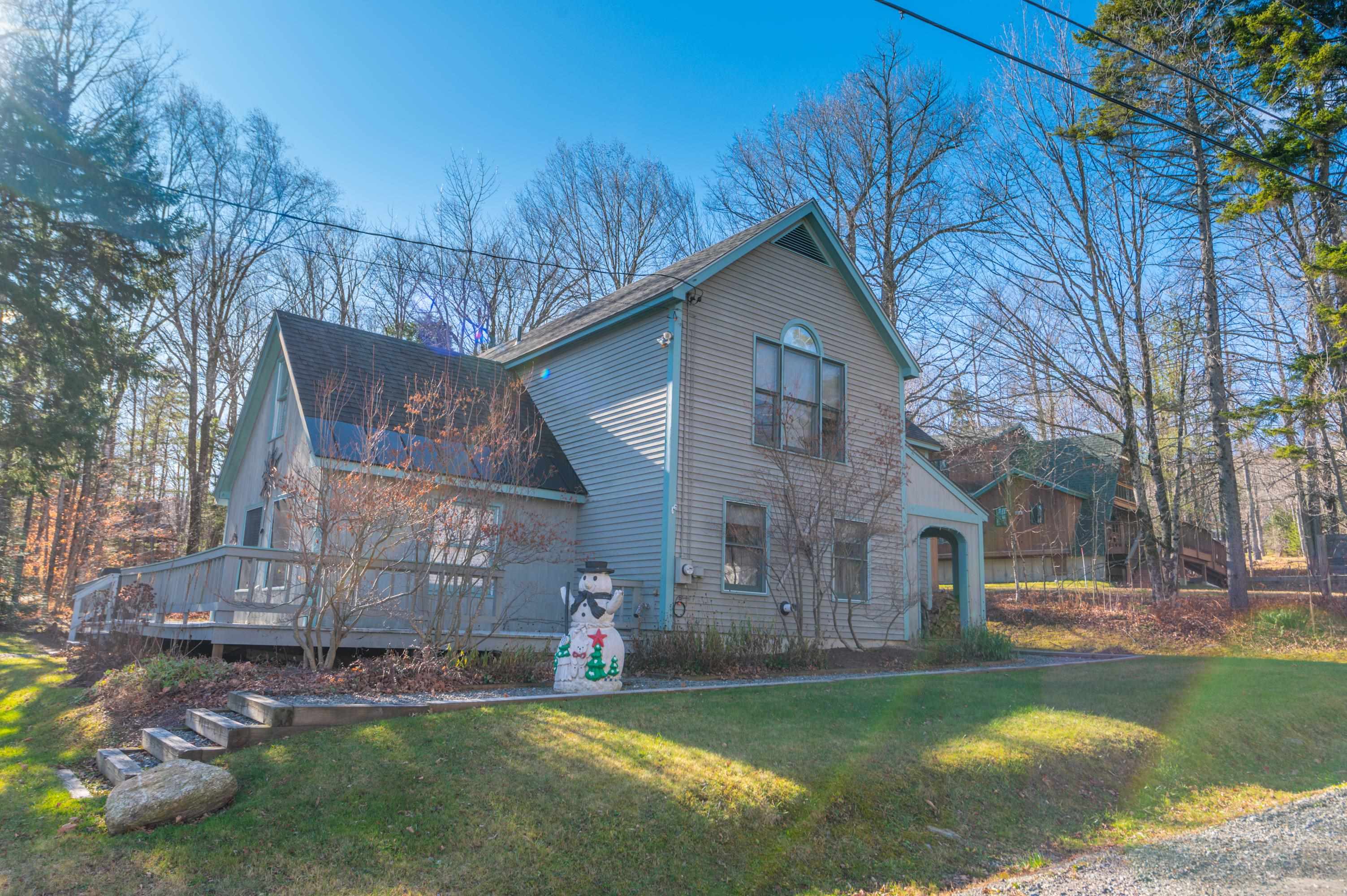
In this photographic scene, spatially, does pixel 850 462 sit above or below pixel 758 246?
below

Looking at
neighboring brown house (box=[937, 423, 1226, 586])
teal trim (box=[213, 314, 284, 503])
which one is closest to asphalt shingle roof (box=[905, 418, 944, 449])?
neighboring brown house (box=[937, 423, 1226, 586])

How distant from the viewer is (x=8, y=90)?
52.3 feet

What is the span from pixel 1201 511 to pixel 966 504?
1443cm

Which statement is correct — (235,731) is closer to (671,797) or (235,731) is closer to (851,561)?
(671,797)

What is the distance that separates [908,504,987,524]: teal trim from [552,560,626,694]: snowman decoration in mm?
8875

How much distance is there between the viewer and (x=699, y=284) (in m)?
13.3

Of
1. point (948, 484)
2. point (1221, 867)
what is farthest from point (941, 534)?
point (1221, 867)

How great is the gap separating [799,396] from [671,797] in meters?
10.1

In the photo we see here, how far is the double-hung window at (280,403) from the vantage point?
47.7ft

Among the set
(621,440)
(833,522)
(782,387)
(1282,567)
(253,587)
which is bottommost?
(253,587)

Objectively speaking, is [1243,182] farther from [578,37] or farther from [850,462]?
[578,37]

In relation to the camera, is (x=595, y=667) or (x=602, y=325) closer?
(x=595, y=667)

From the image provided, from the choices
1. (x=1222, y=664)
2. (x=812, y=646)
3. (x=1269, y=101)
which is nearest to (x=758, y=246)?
(x=812, y=646)

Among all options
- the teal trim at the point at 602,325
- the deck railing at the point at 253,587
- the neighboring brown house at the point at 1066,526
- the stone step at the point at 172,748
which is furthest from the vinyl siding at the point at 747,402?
the neighboring brown house at the point at 1066,526
